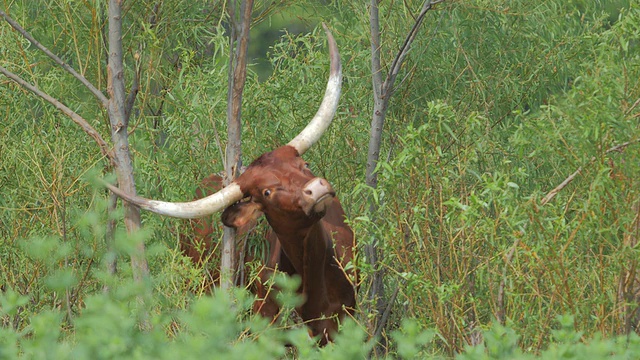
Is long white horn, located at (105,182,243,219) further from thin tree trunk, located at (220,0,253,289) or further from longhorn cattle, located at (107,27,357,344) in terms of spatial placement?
thin tree trunk, located at (220,0,253,289)

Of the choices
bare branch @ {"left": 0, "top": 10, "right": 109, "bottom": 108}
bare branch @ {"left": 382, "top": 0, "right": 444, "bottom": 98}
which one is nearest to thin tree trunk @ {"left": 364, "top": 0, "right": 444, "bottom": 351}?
bare branch @ {"left": 382, "top": 0, "right": 444, "bottom": 98}

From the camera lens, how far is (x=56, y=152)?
710 cm

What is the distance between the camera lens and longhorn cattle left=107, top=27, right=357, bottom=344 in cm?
650

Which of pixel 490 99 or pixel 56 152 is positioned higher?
pixel 56 152

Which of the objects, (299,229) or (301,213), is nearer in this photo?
(301,213)

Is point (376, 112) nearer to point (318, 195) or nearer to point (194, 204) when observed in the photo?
point (318, 195)

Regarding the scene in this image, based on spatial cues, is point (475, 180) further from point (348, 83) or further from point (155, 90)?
point (155, 90)

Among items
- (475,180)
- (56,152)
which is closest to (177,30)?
(56,152)

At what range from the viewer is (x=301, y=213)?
658 cm

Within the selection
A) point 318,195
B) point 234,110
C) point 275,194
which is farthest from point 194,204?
point 318,195

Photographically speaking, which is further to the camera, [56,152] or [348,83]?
[348,83]

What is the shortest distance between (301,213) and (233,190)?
0.43 meters

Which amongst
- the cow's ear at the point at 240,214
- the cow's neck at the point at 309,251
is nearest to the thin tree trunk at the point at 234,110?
the cow's ear at the point at 240,214

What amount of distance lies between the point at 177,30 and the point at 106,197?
1205 mm
